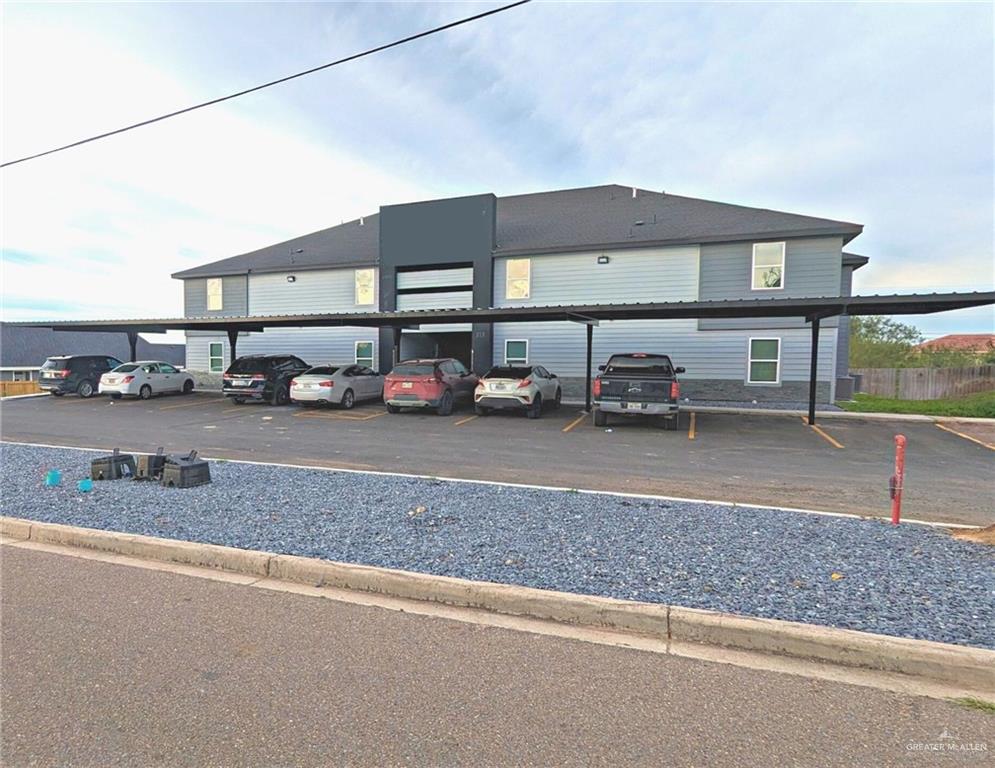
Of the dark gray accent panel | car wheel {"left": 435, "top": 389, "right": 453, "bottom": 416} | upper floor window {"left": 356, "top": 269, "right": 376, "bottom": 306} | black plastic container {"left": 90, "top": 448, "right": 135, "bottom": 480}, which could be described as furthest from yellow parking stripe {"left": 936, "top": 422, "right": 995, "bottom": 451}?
upper floor window {"left": 356, "top": 269, "right": 376, "bottom": 306}

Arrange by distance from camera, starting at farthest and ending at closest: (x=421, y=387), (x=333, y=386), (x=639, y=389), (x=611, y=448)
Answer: (x=333, y=386) < (x=421, y=387) < (x=639, y=389) < (x=611, y=448)

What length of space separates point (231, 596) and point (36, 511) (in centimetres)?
337

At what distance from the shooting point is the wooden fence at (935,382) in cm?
2286

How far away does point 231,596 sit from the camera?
3.93 m

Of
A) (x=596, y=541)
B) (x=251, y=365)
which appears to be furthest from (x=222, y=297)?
(x=596, y=541)

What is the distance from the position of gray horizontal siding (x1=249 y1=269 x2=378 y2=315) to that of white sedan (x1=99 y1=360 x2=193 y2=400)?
4546 mm

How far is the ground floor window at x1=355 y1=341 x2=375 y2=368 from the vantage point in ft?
74.4

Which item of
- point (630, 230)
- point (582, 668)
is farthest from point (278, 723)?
point (630, 230)

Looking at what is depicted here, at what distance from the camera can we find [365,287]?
22.6 m

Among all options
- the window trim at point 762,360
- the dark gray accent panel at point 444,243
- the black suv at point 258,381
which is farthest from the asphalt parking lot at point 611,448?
the dark gray accent panel at point 444,243

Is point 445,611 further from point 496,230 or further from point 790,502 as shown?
point 496,230

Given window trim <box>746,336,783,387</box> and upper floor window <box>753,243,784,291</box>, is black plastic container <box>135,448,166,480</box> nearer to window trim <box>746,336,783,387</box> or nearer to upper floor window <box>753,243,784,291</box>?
window trim <box>746,336,783,387</box>

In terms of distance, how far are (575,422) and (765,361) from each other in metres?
8.21

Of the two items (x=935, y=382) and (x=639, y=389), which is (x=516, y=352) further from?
(x=935, y=382)
